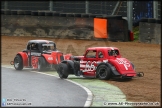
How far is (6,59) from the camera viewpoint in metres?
23.0

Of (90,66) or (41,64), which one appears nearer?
(90,66)

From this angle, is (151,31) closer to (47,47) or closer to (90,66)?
(47,47)

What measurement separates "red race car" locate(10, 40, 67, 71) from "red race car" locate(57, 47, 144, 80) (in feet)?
6.31

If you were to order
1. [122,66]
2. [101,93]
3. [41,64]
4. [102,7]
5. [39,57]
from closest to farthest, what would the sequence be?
[101,93] < [122,66] < [41,64] < [39,57] < [102,7]

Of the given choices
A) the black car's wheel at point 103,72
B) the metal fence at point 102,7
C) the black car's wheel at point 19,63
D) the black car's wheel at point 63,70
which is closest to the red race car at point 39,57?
the black car's wheel at point 19,63

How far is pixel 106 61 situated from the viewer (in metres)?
15.2

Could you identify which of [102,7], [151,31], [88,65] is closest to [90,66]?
[88,65]

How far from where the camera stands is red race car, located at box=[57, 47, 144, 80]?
1488 centimetres

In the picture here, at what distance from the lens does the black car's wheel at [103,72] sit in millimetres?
14891

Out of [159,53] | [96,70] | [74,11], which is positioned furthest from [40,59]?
[74,11]

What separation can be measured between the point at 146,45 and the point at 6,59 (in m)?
7.98

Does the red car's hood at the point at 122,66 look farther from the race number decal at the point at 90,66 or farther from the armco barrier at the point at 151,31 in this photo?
the armco barrier at the point at 151,31

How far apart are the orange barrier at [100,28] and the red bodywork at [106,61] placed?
976cm

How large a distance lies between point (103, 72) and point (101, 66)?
0.23 meters
